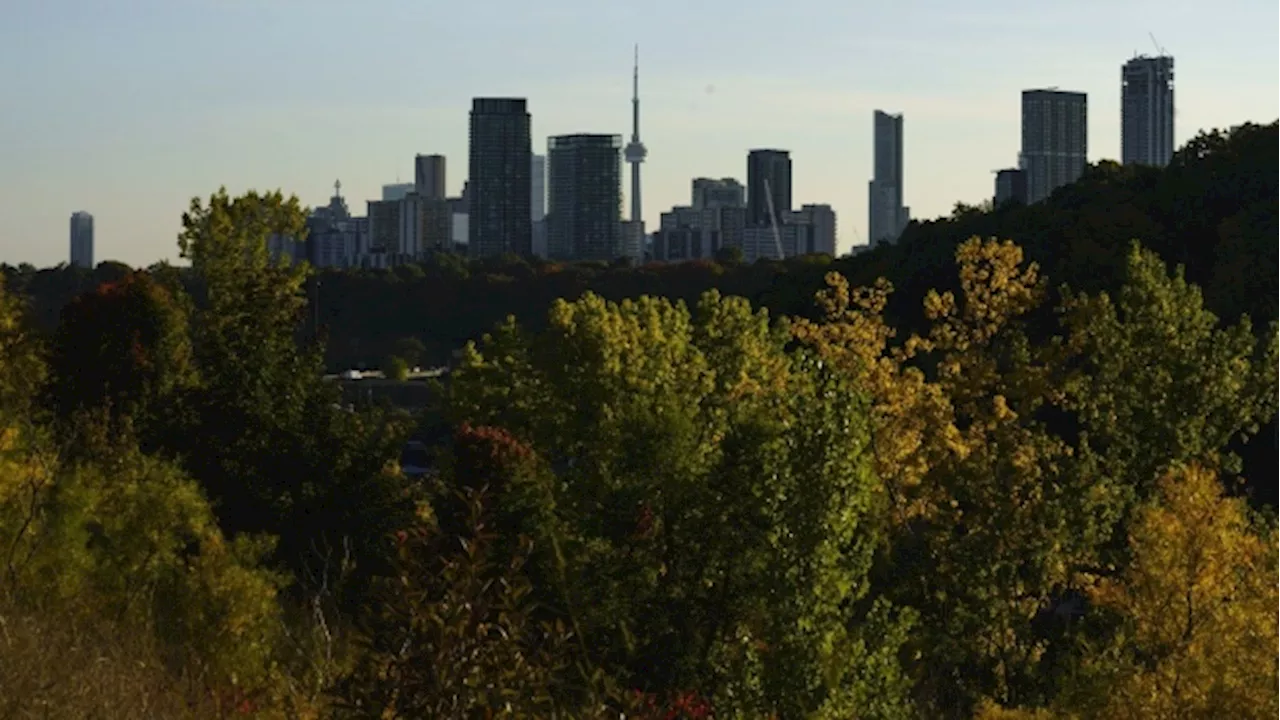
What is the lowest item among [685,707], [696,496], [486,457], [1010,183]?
[685,707]

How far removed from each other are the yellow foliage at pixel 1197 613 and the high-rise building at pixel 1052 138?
15919cm

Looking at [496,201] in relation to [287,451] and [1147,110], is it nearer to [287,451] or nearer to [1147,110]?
[1147,110]

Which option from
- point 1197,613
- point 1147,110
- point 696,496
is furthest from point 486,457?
point 1147,110

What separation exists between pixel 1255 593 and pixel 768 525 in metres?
4.97

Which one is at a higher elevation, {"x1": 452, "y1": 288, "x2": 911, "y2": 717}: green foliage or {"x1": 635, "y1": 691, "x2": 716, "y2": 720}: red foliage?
{"x1": 452, "y1": 288, "x2": 911, "y2": 717}: green foliage

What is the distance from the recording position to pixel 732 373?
37656mm

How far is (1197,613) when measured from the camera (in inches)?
831

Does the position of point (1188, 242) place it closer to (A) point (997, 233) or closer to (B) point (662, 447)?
(A) point (997, 233)

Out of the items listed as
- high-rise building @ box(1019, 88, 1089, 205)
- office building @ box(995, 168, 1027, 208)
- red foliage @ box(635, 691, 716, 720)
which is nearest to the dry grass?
red foliage @ box(635, 691, 716, 720)

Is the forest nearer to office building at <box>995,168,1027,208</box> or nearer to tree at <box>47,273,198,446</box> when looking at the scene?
tree at <box>47,273,198,446</box>

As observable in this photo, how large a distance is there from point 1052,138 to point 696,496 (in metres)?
168

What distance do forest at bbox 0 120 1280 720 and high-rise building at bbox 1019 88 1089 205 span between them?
140 metres

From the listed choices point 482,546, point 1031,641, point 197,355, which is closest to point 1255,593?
point 1031,641

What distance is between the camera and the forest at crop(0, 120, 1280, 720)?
15.2 metres
